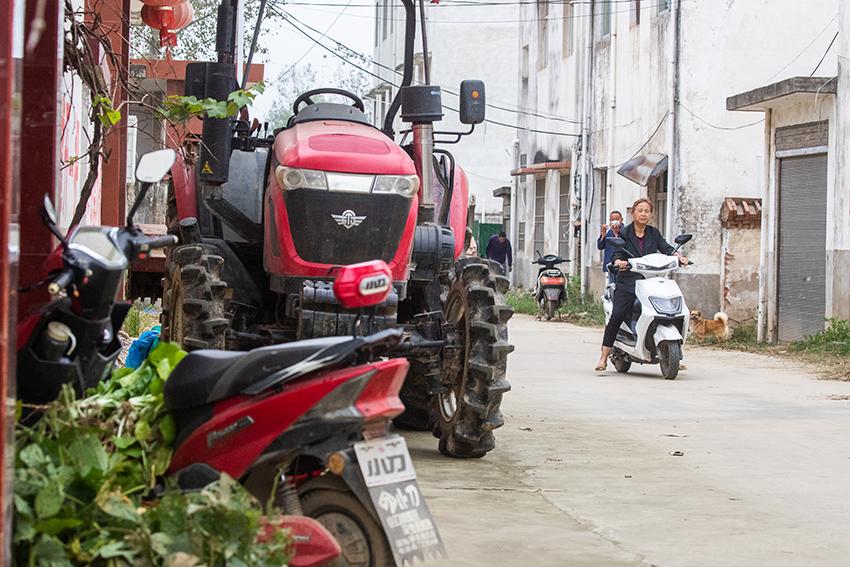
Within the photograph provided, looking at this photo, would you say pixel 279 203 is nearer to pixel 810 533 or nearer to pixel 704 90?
pixel 810 533

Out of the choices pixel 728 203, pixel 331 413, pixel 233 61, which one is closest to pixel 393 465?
pixel 331 413

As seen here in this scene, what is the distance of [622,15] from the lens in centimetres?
2897

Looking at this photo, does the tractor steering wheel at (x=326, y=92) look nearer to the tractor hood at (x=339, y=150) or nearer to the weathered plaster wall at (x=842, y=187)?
the tractor hood at (x=339, y=150)

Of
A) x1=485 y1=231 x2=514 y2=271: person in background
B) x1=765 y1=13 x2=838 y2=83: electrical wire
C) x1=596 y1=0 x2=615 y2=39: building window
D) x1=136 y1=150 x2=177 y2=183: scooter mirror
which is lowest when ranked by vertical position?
x1=485 y1=231 x2=514 y2=271: person in background

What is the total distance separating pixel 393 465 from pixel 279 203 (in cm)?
367

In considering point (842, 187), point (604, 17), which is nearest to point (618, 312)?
point (842, 187)

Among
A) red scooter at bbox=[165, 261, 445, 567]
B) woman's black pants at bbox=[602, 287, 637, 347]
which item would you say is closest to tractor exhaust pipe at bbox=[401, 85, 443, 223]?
red scooter at bbox=[165, 261, 445, 567]

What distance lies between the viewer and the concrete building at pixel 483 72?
50.0 m

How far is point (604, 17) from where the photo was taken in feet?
102

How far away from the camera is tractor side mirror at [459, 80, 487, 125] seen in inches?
362

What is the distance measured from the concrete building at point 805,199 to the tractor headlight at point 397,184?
11.1 meters

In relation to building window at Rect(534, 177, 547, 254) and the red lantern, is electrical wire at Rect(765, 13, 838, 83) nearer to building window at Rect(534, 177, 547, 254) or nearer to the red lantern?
the red lantern

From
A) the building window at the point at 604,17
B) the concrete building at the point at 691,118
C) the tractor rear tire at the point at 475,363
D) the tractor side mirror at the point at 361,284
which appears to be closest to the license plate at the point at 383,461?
the tractor side mirror at the point at 361,284

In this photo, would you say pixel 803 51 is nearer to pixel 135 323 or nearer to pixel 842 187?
pixel 842 187
